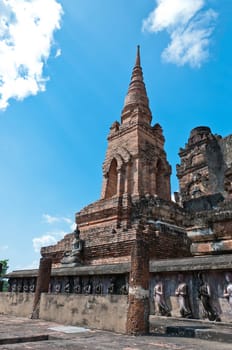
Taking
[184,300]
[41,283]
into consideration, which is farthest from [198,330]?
[41,283]

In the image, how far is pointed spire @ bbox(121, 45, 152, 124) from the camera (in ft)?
78.1

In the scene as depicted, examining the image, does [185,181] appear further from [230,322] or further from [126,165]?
[230,322]

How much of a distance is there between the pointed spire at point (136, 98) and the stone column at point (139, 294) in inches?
684

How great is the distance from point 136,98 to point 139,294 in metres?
20.4

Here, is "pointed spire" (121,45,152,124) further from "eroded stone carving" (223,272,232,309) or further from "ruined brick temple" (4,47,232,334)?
"eroded stone carving" (223,272,232,309)

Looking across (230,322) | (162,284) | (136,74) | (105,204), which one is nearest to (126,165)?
(105,204)

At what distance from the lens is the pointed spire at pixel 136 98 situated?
2380cm

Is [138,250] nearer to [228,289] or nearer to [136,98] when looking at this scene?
[228,289]

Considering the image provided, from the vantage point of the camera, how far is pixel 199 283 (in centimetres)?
646

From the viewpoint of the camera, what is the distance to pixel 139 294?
18.6 feet

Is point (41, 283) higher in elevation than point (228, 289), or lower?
higher

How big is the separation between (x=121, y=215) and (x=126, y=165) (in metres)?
4.59

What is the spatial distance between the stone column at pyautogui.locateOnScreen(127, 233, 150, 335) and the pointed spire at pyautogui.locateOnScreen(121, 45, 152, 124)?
17380mm

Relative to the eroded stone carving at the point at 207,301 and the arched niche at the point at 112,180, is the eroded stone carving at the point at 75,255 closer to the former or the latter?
the arched niche at the point at 112,180
